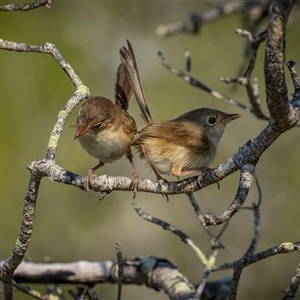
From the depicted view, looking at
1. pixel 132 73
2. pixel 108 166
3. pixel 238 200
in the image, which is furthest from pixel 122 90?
pixel 238 200

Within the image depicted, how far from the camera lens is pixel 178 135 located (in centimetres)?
392

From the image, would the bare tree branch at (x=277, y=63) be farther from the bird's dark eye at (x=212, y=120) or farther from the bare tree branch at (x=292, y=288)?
the bird's dark eye at (x=212, y=120)

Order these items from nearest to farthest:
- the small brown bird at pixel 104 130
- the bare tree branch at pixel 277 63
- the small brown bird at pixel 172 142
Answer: the bare tree branch at pixel 277 63
the small brown bird at pixel 172 142
the small brown bird at pixel 104 130

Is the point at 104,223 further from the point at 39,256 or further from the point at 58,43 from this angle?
the point at 58,43

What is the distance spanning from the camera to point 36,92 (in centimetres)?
627

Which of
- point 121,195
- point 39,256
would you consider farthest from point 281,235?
point 39,256

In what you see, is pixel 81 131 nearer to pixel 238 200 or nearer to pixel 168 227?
pixel 168 227

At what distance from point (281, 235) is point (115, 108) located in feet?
9.63

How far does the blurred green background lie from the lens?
6.22 meters

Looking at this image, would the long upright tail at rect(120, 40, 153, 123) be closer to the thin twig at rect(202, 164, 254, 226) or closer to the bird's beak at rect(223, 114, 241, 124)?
the bird's beak at rect(223, 114, 241, 124)

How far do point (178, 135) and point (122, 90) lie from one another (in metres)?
0.88

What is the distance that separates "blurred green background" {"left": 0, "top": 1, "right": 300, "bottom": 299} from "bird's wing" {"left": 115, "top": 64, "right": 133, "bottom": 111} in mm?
1578

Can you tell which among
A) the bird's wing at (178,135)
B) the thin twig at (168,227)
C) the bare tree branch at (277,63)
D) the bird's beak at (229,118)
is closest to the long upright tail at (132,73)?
the bird's wing at (178,135)

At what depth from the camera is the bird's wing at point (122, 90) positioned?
4512 millimetres
